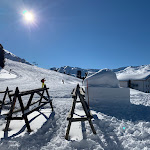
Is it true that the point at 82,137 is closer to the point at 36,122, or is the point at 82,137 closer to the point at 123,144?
the point at 123,144

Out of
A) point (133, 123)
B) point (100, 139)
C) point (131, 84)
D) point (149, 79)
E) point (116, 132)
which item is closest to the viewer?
point (100, 139)

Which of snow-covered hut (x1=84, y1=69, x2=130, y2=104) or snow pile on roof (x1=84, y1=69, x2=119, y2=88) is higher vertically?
snow pile on roof (x1=84, y1=69, x2=119, y2=88)

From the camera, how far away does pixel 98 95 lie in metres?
6.73

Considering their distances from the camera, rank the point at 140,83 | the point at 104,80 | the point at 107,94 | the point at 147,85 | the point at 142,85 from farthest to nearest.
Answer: the point at 140,83 < the point at 142,85 < the point at 147,85 < the point at 104,80 < the point at 107,94

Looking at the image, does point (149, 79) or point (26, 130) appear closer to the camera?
point (26, 130)

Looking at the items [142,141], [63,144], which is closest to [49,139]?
[63,144]

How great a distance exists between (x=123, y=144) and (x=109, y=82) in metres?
4.53

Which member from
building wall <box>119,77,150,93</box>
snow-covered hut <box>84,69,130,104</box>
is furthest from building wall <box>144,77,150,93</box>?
snow-covered hut <box>84,69,130,104</box>

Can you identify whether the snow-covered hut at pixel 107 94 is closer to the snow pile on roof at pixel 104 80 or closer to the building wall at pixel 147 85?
the snow pile on roof at pixel 104 80

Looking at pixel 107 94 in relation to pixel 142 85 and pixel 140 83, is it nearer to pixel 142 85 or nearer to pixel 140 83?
pixel 142 85

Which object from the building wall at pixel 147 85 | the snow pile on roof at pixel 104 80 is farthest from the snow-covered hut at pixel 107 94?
the building wall at pixel 147 85

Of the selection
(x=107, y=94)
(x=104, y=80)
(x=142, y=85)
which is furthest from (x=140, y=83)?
(x=107, y=94)

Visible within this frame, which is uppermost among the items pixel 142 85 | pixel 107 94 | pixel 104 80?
pixel 104 80

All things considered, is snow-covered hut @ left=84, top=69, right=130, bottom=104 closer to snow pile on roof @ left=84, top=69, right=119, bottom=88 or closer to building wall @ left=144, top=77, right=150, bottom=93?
snow pile on roof @ left=84, top=69, right=119, bottom=88
